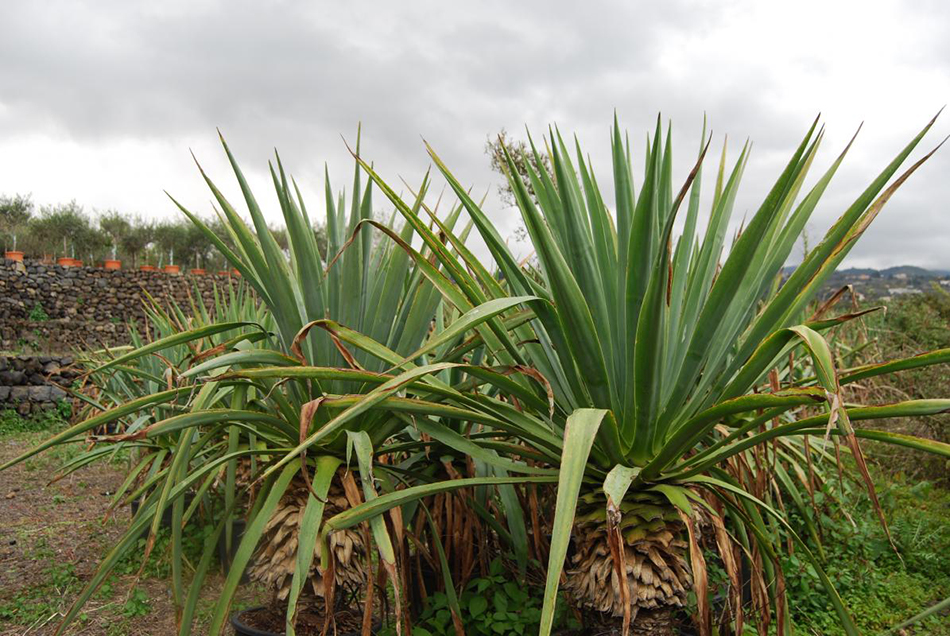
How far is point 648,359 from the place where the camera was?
1468mm

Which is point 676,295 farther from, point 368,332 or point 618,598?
point 368,332

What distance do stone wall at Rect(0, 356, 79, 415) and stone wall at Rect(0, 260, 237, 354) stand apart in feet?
5.80

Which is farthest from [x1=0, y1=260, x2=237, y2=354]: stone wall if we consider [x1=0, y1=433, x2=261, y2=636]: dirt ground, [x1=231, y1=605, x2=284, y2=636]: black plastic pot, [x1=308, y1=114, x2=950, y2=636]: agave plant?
[x1=308, y1=114, x2=950, y2=636]: agave plant

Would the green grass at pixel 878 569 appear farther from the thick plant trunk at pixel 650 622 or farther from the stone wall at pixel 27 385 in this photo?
the stone wall at pixel 27 385

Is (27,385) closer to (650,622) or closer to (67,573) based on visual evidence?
(67,573)

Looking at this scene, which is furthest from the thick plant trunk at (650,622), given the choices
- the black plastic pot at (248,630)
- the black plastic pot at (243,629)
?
the black plastic pot at (243,629)

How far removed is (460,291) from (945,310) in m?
6.05

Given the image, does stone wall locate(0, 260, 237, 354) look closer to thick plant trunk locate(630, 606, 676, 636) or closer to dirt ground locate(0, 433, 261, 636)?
dirt ground locate(0, 433, 261, 636)

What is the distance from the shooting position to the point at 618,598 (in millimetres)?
1614

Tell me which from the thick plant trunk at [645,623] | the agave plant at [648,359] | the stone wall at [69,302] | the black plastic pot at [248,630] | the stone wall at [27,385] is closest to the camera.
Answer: the agave plant at [648,359]

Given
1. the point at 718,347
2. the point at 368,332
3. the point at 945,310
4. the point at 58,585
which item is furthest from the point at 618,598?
the point at 945,310

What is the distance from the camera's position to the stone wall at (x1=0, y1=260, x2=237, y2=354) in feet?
43.3

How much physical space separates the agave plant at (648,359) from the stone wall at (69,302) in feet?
Answer: 39.4

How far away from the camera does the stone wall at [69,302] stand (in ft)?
43.3
